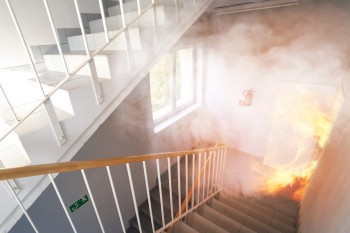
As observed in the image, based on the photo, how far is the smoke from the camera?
3.45m

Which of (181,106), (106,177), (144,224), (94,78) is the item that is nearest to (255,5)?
(181,106)

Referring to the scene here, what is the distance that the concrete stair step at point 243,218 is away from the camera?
2.70 meters

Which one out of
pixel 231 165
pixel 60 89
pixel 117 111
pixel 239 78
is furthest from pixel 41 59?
pixel 231 165

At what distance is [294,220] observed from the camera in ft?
11.4

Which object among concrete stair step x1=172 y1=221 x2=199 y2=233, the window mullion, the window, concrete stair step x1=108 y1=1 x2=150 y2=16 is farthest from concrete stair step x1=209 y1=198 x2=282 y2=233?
concrete stair step x1=108 y1=1 x2=150 y2=16

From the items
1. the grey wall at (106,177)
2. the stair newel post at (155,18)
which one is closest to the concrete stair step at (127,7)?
the stair newel post at (155,18)

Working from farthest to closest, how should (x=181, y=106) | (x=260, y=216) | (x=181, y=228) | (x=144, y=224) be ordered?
(x=181, y=106)
(x=144, y=224)
(x=260, y=216)
(x=181, y=228)

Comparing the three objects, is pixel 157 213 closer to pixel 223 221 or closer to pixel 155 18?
pixel 223 221

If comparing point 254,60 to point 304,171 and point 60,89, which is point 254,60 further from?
point 60,89

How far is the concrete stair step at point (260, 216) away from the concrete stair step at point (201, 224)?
1097 mm

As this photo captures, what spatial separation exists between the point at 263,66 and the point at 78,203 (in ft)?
14.6

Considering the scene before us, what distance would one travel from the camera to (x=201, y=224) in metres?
2.50

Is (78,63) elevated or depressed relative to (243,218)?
elevated

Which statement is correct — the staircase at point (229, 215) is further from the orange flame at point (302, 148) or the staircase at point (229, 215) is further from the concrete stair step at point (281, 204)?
the orange flame at point (302, 148)
